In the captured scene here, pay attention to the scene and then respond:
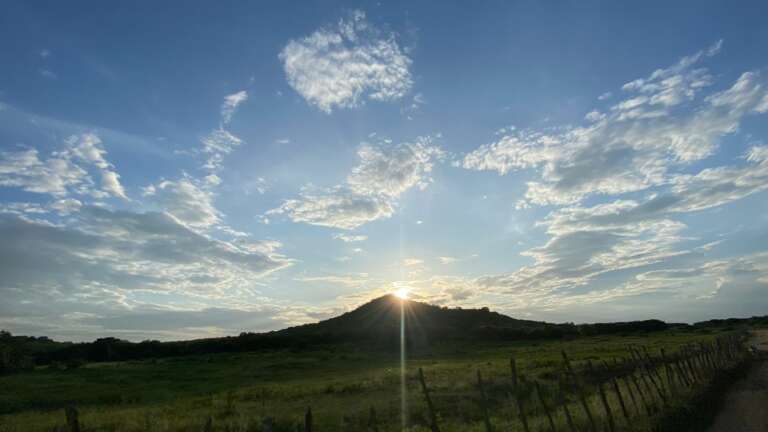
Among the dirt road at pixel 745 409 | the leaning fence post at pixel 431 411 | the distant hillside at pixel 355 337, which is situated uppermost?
the distant hillside at pixel 355 337

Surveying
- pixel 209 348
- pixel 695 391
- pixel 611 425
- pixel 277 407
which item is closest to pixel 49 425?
pixel 277 407

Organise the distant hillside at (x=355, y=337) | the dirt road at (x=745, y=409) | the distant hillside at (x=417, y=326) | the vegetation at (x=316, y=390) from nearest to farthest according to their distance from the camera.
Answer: the dirt road at (x=745, y=409) < the vegetation at (x=316, y=390) < the distant hillside at (x=355, y=337) < the distant hillside at (x=417, y=326)

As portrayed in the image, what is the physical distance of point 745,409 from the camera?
1938 cm

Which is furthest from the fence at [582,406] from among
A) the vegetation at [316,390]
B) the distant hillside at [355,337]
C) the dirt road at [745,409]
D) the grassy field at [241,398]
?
the distant hillside at [355,337]

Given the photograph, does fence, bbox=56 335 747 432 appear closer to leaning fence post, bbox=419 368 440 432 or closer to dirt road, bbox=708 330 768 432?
leaning fence post, bbox=419 368 440 432

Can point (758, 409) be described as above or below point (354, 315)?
below

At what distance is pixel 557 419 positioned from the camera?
17.4m

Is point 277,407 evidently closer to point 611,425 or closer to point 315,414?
point 315,414

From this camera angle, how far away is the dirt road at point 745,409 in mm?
16391

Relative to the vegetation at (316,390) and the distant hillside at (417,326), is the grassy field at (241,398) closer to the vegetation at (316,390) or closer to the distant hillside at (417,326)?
Result: the vegetation at (316,390)

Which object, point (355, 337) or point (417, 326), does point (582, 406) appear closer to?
point (355, 337)

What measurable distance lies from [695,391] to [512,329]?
128046 millimetres

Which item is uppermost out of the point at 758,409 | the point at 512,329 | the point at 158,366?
the point at 512,329

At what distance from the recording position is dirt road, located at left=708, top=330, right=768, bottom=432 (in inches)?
645
